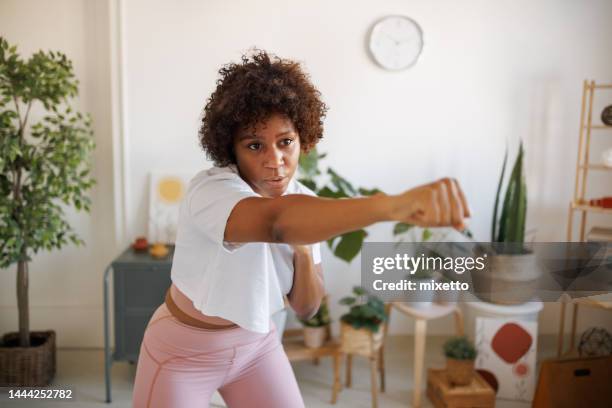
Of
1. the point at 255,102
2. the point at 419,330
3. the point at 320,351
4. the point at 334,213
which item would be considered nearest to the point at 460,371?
the point at 419,330

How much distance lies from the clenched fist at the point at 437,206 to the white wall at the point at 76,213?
3.00 metres

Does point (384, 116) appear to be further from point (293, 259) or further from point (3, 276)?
point (3, 276)

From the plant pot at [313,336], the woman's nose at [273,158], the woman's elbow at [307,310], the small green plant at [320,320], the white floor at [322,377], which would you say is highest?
the woman's nose at [273,158]

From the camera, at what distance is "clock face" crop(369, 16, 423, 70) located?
3.41 m

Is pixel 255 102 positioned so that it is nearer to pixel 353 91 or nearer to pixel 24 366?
pixel 353 91

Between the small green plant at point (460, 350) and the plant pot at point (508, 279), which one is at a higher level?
the plant pot at point (508, 279)

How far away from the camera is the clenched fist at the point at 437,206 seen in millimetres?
775

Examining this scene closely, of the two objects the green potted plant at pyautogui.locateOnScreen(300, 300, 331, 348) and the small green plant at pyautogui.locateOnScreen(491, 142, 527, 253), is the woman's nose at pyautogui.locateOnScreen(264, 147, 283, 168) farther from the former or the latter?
the small green plant at pyautogui.locateOnScreen(491, 142, 527, 253)

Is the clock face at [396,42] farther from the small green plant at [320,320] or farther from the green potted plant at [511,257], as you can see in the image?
the small green plant at [320,320]

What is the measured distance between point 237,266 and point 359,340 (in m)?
1.84

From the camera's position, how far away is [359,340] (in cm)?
301

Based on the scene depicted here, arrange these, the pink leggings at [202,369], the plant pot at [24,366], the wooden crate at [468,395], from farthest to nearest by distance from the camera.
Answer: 1. the plant pot at [24,366]
2. the wooden crate at [468,395]
3. the pink leggings at [202,369]

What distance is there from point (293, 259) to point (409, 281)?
1669 mm

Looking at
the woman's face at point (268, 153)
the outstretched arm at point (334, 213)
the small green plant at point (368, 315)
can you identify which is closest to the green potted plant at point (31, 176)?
the small green plant at point (368, 315)
